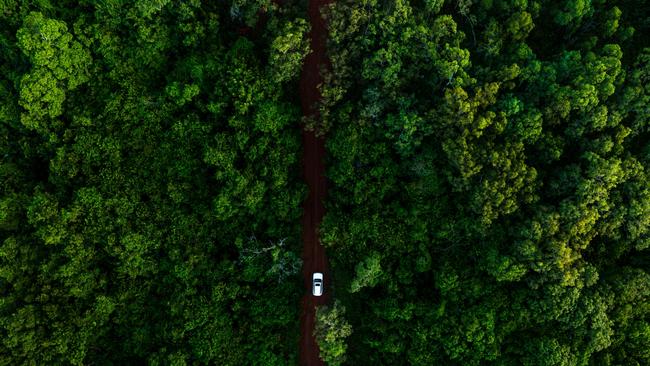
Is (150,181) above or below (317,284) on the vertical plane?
above

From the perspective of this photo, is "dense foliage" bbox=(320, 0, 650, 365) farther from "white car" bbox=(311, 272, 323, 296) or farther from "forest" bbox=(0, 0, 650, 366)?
"white car" bbox=(311, 272, 323, 296)

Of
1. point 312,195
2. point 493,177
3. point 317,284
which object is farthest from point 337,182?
point 493,177

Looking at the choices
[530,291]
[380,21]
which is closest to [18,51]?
[380,21]

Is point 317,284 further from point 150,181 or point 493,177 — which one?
point 493,177

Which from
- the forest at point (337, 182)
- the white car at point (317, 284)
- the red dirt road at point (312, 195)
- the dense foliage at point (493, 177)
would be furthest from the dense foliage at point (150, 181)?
the dense foliage at point (493, 177)

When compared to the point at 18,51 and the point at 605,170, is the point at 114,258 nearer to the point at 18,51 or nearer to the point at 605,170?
the point at 18,51

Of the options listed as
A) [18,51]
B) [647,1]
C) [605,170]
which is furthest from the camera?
[647,1]

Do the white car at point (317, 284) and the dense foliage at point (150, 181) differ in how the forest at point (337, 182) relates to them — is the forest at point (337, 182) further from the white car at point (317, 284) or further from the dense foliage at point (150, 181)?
the white car at point (317, 284)
